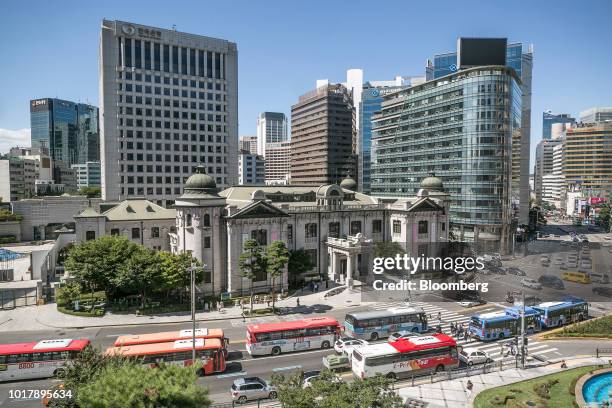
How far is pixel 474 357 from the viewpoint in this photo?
39.0 metres

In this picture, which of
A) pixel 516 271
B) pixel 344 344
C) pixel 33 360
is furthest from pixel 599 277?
pixel 33 360

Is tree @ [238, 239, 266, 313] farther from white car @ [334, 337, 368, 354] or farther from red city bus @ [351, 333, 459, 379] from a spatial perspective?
red city bus @ [351, 333, 459, 379]

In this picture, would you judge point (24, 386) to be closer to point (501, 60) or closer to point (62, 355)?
point (62, 355)

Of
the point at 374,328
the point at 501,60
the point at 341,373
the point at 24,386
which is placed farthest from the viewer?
the point at 501,60

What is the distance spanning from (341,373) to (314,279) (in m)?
34.5

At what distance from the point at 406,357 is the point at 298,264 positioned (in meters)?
32.8

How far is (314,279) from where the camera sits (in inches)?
2788

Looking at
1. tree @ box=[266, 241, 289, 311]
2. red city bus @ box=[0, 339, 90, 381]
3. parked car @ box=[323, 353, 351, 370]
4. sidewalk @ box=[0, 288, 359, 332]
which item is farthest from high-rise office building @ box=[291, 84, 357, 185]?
red city bus @ box=[0, 339, 90, 381]

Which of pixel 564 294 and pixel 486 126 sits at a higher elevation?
pixel 486 126

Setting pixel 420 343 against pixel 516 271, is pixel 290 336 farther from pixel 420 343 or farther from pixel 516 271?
pixel 516 271

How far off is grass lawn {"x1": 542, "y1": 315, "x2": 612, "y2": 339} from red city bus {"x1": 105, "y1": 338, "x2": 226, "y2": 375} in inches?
1429

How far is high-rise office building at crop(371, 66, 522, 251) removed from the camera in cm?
9981

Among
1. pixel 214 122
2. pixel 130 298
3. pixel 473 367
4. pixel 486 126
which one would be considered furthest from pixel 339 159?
pixel 473 367

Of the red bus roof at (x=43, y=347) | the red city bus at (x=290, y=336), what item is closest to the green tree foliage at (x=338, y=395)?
the red city bus at (x=290, y=336)
